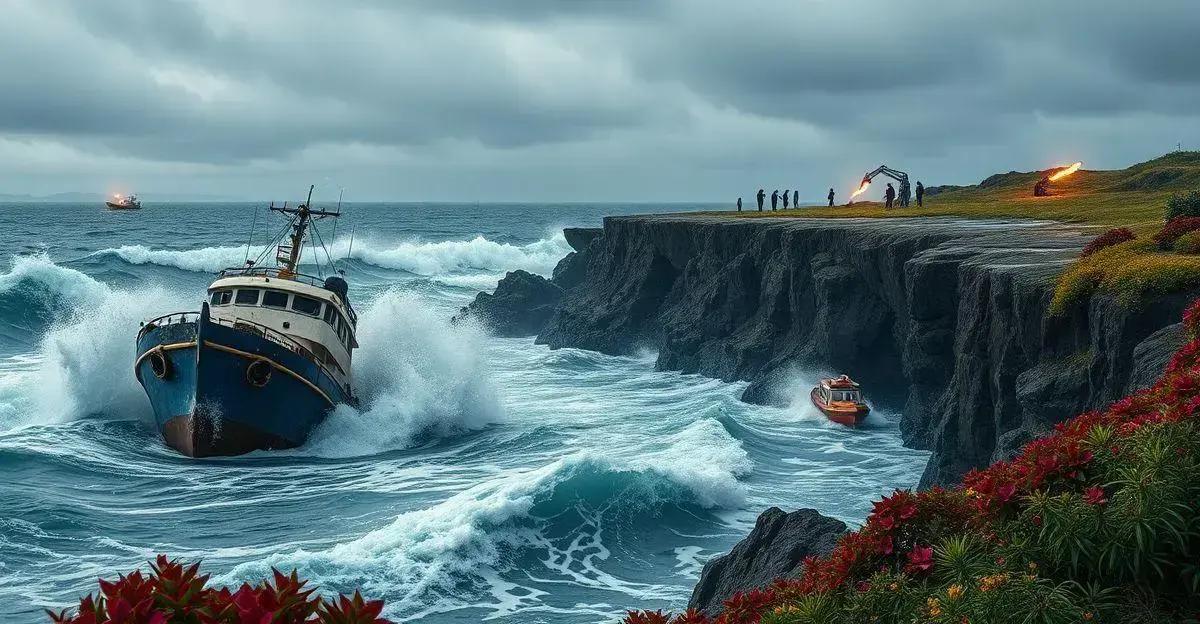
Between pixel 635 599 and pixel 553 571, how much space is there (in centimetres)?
209

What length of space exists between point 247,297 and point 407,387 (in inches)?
240

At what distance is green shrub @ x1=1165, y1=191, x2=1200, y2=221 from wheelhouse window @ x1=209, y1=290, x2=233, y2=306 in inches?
979

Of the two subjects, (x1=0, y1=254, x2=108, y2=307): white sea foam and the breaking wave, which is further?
(x1=0, y1=254, x2=108, y2=307): white sea foam

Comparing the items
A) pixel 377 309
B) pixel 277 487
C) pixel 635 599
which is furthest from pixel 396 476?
pixel 377 309

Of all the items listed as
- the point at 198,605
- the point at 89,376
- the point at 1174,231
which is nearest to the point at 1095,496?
the point at 198,605

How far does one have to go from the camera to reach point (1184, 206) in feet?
72.8

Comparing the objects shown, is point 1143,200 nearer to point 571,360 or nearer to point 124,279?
point 571,360

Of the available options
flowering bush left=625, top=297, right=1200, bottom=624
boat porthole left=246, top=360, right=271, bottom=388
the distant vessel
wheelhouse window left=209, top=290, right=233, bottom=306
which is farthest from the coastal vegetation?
wheelhouse window left=209, top=290, right=233, bottom=306

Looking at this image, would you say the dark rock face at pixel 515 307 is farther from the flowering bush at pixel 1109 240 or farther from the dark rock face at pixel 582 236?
the flowering bush at pixel 1109 240

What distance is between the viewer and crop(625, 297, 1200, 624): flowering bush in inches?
277

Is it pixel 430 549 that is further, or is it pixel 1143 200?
pixel 1143 200

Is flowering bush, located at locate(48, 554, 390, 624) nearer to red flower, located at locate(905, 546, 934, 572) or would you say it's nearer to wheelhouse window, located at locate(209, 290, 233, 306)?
red flower, located at locate(905, 546, 934, 572)

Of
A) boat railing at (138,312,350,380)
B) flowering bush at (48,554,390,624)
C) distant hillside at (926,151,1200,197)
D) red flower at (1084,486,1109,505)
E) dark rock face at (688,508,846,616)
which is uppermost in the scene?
distant hillside at (926,151,1200,197)

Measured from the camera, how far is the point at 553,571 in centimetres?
1945
